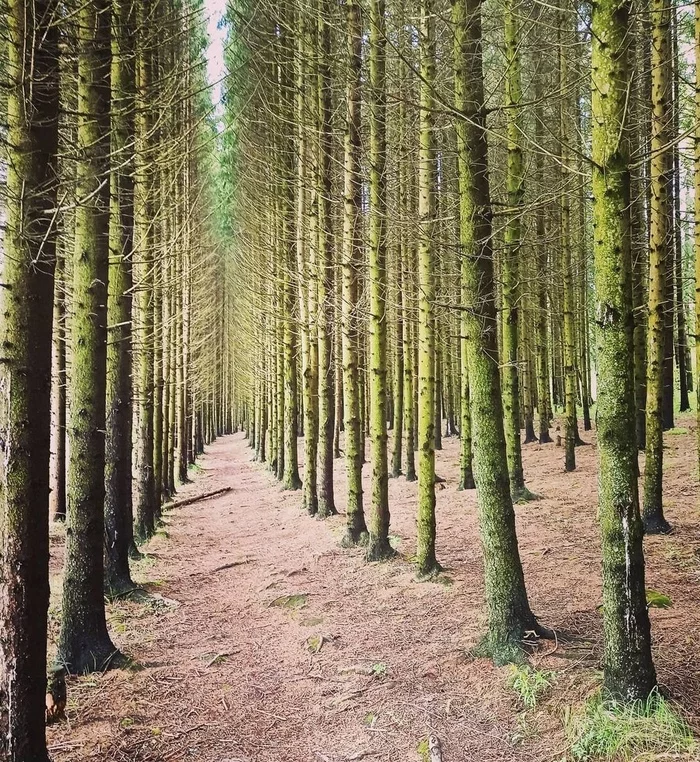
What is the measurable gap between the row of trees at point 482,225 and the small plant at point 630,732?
11 cm

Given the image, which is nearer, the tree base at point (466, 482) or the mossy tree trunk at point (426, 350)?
the mossy tree trunk at point (426, 350)

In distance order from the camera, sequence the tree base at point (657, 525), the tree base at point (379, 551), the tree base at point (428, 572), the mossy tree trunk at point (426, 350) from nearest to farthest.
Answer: the mossy tree trunk at point (426, 350)
the tree base at point (428, 572)
the tree base at point (657, 525)
the tree base at point (379, 551)

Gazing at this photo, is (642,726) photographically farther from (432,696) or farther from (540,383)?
(540,383)

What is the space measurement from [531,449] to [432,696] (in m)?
12.3

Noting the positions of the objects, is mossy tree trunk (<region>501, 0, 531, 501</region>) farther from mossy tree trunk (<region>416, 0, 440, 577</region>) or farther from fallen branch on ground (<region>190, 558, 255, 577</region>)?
fallen branch on ground (<region>190, 558, 255, 577</region>)

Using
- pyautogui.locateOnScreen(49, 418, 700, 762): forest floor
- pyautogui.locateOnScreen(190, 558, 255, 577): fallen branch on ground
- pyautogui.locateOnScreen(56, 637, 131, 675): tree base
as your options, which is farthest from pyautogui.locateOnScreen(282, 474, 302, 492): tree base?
pyautogui.locateOnScreen(56, 637, 131, 675): tree base

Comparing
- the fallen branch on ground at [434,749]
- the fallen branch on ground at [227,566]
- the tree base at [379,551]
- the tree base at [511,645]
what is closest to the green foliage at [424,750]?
the fallen branch on ground at [434,749]

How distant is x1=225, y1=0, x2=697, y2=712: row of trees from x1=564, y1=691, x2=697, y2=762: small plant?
11 cm

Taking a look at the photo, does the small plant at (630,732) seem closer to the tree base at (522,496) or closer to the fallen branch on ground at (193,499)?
the tree base at (522,496)

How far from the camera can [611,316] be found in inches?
138

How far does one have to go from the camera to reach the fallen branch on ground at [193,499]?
14344 mm

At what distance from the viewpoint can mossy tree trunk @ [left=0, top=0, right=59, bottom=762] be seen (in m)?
3.32

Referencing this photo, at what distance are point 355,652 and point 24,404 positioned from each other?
3.58 metres

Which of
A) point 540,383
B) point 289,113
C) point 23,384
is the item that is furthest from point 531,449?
point 23,384
